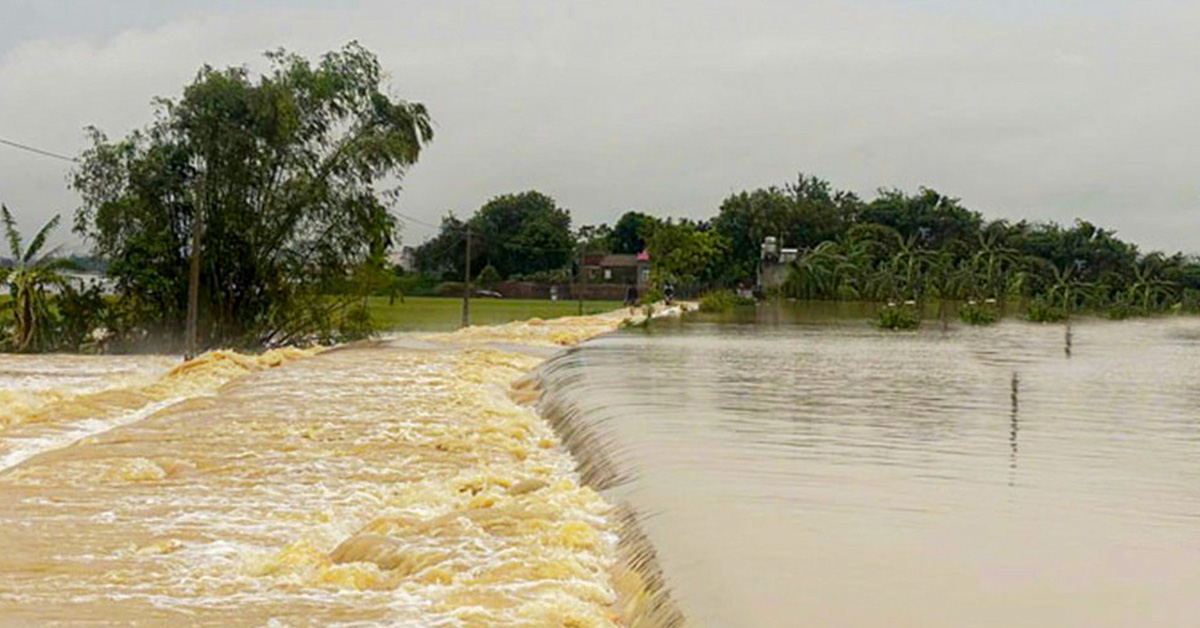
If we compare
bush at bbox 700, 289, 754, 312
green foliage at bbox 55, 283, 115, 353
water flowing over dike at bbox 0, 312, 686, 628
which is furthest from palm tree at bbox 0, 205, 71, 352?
bush at bbox 700, 289, 754, 312

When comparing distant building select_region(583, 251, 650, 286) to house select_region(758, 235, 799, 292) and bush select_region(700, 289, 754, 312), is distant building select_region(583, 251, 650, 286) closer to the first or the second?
house select_region(758, 235, 799, 292)

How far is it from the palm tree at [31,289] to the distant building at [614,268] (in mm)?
57336

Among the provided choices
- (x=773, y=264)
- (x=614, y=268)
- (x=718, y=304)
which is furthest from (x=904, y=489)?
(x=614, y=268)

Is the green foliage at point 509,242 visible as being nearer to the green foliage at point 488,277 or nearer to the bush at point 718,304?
the green foliage at point 488,277

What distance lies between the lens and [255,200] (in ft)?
98.2

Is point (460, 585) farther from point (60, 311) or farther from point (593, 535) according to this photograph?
point (60, 311)

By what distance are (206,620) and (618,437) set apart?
5246mm

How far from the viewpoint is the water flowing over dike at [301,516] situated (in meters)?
6.52

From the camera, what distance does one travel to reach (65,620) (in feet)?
20.3

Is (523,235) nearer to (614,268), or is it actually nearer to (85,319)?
(614,268)

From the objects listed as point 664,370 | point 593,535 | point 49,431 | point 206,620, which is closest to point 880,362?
point 664,370

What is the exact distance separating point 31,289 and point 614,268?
60458 mm

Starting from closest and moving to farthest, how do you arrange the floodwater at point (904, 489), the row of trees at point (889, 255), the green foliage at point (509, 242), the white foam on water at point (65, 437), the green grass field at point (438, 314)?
the floodwater at point (904, 489) → the white foam on water at point (65, 437) → the green grass field at point (438, 314) → the row of trees at point (889, 255) → the green foliage at point (509, 242)

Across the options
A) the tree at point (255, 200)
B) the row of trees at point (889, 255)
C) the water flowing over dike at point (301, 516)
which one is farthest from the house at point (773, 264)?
the water flowing over dike at point (301, 516)
